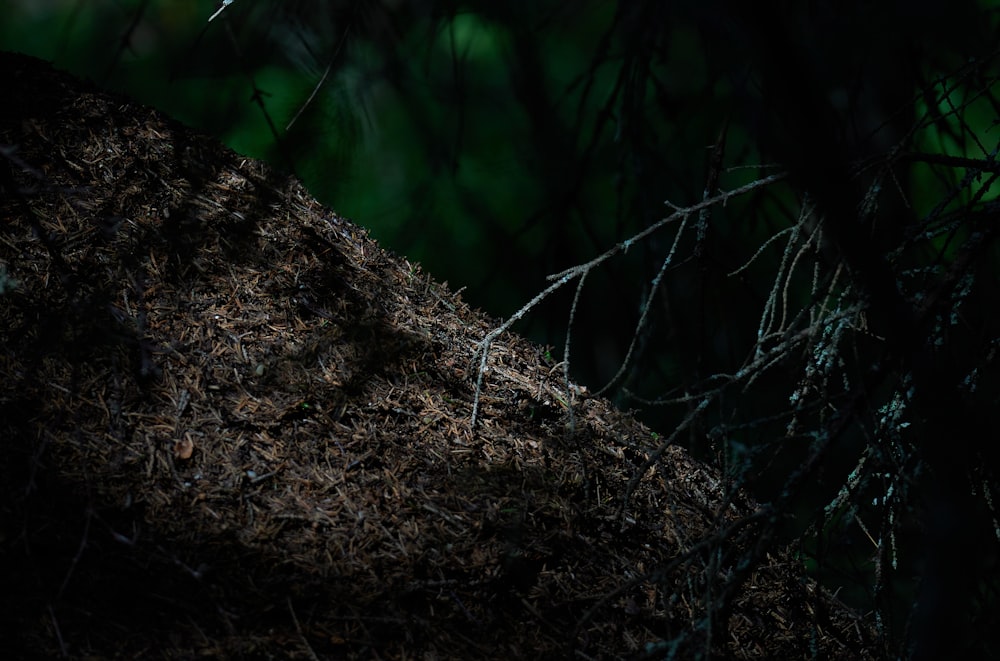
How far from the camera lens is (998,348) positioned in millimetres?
1731

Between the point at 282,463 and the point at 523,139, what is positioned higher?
the point at 523,139

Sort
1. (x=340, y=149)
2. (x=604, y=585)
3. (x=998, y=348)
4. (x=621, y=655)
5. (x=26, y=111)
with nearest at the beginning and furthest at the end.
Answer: (x=998, y=348) → (x=621, y=655) → (x=604, y=585) → (x=26, y=111) → (x=340, y=149)

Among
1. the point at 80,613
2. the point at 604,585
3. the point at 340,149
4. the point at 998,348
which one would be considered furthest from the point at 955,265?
the point at 340,149

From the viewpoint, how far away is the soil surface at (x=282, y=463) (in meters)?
1.68

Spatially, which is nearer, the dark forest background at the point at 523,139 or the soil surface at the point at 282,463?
the soil surface at the point at 282,463

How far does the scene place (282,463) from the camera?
2031 mm

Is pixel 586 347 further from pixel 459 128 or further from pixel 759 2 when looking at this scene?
pixel 759 2

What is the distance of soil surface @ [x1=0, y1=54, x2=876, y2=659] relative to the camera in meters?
1.68

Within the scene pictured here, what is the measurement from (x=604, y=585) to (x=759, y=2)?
1.59m

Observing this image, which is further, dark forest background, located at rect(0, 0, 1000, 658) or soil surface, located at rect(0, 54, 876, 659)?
dark forest background, located at rect(0, 0, 1000, 658)

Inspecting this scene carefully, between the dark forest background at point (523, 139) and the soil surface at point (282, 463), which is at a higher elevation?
the dark forest background at point (523, 139)

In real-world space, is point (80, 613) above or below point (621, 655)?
below

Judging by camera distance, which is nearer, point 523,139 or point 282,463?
point 282,463

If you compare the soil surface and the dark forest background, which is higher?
the dark forest background
